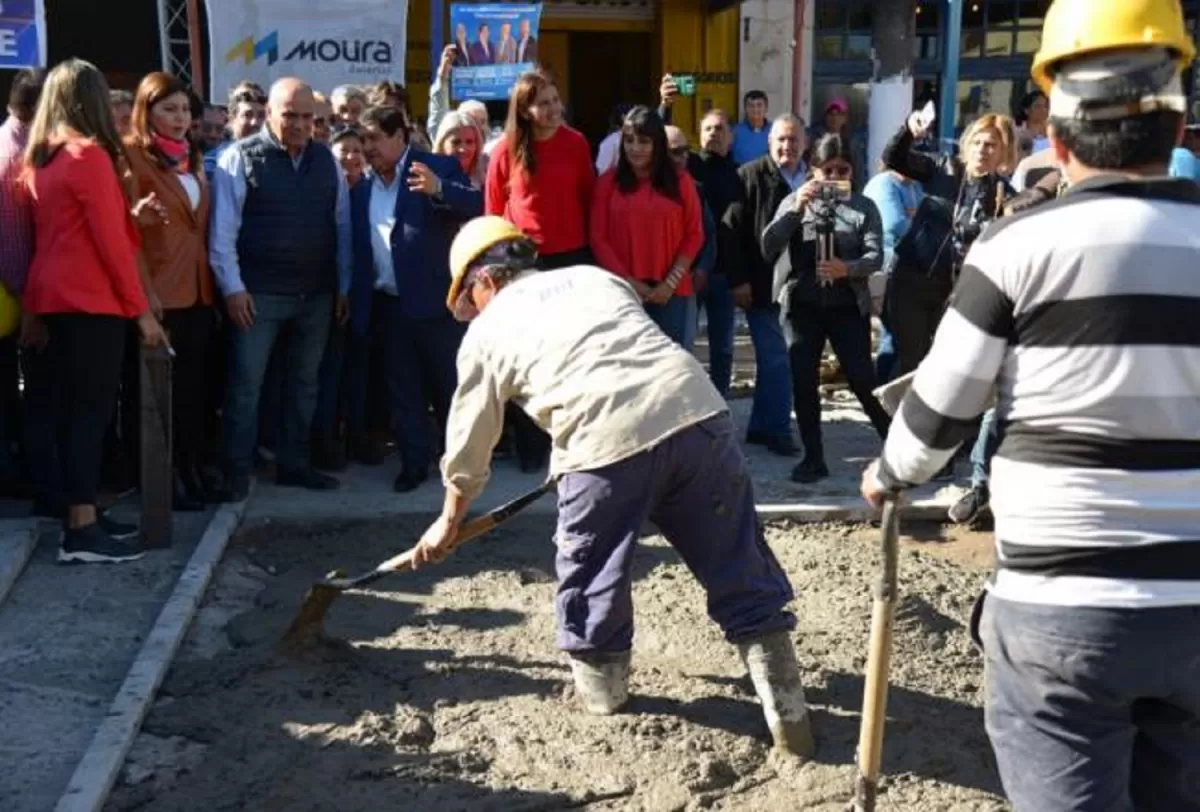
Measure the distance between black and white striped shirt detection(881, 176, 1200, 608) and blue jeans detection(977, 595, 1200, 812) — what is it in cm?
5

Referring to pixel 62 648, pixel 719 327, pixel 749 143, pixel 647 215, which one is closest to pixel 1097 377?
pixel 62 648

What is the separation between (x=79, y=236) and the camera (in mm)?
5570

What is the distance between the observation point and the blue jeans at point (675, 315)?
7211 mm

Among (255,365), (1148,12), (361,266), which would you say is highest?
(1148,12)

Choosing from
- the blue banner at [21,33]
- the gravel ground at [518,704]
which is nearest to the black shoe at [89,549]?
the gravel ground at [518,704]

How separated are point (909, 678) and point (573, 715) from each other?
117cm

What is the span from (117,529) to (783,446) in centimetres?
347

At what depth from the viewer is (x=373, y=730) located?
4.36m

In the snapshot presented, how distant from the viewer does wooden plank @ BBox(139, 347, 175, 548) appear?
229 inches

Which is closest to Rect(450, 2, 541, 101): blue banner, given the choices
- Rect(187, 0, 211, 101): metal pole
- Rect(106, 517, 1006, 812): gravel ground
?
Rect(187, 0, 211, 101): metal pole

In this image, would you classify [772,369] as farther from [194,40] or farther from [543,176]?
[194,40]

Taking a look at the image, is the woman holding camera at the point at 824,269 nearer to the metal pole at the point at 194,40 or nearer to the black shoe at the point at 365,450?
the black shoe at the point at 365,450

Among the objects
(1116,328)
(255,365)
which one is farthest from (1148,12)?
(255,365)

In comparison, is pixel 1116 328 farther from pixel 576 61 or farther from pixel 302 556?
pixel 576 61
